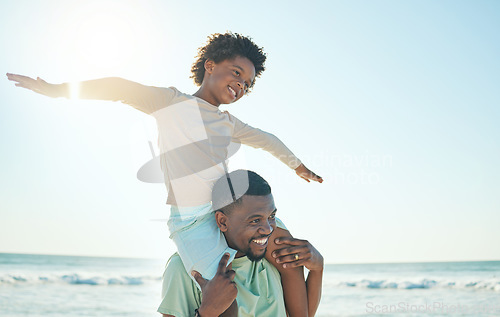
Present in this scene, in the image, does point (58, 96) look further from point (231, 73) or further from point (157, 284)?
point (157, 284)

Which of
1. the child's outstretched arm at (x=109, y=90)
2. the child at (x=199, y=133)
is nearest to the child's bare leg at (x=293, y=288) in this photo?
the child at (x=199, y=133)

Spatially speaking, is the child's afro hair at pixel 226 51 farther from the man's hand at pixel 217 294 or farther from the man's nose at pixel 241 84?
the man's hand at pixel 217 294

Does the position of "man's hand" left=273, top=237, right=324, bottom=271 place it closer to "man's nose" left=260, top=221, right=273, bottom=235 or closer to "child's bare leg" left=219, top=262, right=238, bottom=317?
"man's nose" left=260, top=221, right=273, bottom=235

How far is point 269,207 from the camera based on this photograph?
113 inches

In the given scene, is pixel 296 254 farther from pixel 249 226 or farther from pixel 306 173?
pixel 306 173

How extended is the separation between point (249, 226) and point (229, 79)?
0.96 metres

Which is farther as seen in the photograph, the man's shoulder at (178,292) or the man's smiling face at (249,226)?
the man's smiling face at (249,226)

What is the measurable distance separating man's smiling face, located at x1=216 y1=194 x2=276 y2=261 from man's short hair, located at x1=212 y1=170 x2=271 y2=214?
0.03m

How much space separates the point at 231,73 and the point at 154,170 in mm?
796

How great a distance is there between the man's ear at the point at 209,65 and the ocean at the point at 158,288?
9449 millimetres

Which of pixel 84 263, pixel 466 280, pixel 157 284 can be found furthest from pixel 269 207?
pixel 84 263

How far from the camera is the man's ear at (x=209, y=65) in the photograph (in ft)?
10.8

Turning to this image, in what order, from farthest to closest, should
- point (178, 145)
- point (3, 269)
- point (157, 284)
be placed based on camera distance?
1. point (3, 269)
2. point (157, 284)
3. point (178, 145)

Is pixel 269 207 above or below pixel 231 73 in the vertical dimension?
below
